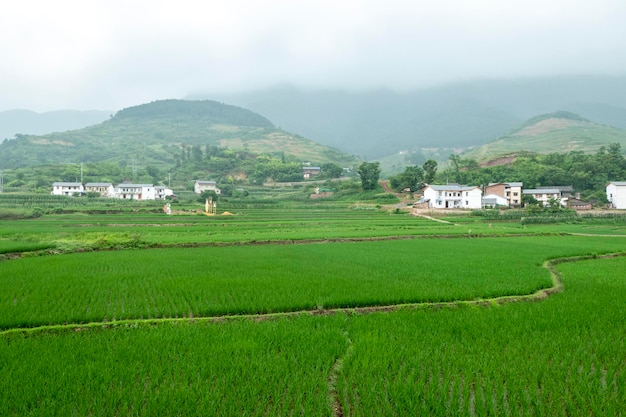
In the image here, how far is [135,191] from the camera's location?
7088 cm

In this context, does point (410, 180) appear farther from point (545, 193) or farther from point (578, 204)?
point (578, 204)

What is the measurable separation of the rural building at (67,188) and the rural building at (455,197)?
54.4 meters

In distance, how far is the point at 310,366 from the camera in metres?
6.75

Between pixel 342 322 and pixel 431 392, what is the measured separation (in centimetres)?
353

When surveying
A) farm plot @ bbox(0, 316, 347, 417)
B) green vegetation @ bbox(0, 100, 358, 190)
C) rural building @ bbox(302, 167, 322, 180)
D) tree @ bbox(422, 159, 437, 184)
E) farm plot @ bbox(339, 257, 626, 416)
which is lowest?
farm plot @ bbox(339, 257, 626, 416)

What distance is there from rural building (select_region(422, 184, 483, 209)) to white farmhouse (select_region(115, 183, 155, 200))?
44.6 meters

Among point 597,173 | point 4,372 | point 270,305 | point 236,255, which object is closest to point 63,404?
point 4,372

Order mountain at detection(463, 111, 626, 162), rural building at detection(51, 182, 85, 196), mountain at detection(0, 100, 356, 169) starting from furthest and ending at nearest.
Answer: mountain at detection(463, 111, 626, 162) < mountain at detection(0, 100, 356, 169) < rural building at detection(51, 182, 85, 196)

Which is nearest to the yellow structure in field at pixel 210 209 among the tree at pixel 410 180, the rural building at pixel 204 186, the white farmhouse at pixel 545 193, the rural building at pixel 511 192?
the rural building at pixel 204 186

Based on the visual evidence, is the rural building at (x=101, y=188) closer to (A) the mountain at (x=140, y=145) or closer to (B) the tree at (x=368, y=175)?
(A) the mountain at (x=140, y=145)

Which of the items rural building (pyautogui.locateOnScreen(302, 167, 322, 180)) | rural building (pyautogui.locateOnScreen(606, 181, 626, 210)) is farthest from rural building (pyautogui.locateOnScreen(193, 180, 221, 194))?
rural building (pyautogui.locateOnScreen(606, 181, 626, 210))

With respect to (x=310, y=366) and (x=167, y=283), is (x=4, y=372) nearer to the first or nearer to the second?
(x=310, y=366)

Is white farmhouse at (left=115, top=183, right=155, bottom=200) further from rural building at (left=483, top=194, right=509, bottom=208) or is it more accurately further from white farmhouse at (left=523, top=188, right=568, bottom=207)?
white farmhouse at (left=523, top=188, right=568, bottom=207)

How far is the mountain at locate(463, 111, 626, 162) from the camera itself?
127 metres
